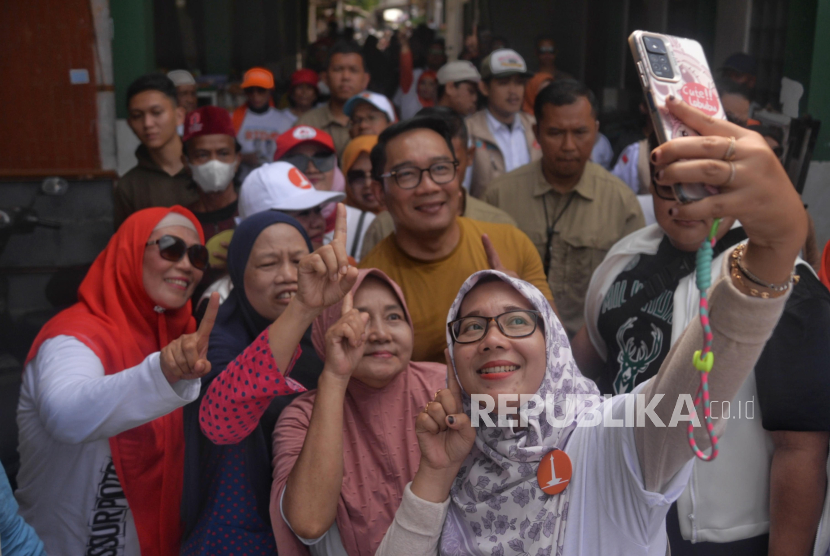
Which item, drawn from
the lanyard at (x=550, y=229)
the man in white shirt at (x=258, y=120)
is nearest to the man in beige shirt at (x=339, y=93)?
the man in white shirt at (x=258, y=120)

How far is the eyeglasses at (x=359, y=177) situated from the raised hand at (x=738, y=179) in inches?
115

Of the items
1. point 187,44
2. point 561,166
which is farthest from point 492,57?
point 187,44

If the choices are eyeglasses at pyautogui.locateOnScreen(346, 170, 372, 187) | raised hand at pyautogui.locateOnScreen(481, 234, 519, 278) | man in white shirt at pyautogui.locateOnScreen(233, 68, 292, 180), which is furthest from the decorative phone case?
man in white shirt at pyautogui.locateOnScreen(233, 68, 292, 180)

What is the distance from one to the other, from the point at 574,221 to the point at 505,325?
1853 millimetres

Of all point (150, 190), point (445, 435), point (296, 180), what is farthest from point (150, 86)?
point (445, 435)

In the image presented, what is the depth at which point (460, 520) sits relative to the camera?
1.70 m

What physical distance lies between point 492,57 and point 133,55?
3.01 m

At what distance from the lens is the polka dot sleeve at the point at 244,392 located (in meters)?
1.91

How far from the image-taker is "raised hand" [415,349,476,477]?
5.24 feet

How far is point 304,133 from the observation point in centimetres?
401

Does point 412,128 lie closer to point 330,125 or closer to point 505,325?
point 505,325

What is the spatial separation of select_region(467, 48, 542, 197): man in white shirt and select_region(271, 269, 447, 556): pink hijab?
2.69 m

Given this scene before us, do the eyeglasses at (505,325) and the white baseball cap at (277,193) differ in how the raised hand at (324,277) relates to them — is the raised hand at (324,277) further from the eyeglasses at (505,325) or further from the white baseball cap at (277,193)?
the white baseball cap at (277,193)

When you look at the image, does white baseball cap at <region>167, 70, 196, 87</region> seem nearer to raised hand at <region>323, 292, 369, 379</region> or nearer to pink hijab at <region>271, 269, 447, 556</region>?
pink hijab at <region>271, 269, 447, 556</region>
